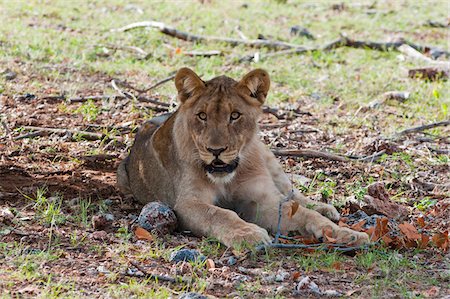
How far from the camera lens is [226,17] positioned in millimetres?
12586

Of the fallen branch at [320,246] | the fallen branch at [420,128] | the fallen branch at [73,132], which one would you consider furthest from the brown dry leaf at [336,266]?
the fallen branch at [420,128]

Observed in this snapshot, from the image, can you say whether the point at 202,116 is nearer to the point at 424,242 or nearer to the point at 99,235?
the point at 99,235

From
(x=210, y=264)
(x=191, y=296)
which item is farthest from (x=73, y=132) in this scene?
(x=191, y=296)

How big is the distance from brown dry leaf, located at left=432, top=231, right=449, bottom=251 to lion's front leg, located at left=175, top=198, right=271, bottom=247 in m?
0.94

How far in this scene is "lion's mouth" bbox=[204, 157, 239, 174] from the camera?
459 cm

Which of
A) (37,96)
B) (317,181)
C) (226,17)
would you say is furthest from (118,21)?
(317,181)

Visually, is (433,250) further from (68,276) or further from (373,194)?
(68,276)

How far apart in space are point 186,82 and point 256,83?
0.41m

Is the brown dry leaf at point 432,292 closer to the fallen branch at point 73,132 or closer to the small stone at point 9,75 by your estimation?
the fallen branch at point 73,132

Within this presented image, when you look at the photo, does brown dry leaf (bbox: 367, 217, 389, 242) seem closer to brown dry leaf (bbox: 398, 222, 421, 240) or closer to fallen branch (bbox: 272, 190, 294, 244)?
brown dry leaf (bbox: 398, 222, 421, 240)

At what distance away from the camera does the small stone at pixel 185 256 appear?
3906mm

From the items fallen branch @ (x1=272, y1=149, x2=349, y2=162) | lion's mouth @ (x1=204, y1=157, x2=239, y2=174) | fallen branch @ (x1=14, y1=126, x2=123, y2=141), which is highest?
lion's mouth @ (x1=204, y1=157, x2=239, y2=174)

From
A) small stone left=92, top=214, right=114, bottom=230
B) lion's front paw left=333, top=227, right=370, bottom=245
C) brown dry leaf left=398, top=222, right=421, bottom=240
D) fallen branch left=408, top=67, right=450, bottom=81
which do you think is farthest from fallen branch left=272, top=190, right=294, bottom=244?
fallen branch left=408, top=67, right=450, bottom=81

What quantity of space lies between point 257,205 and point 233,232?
2.12 ft
